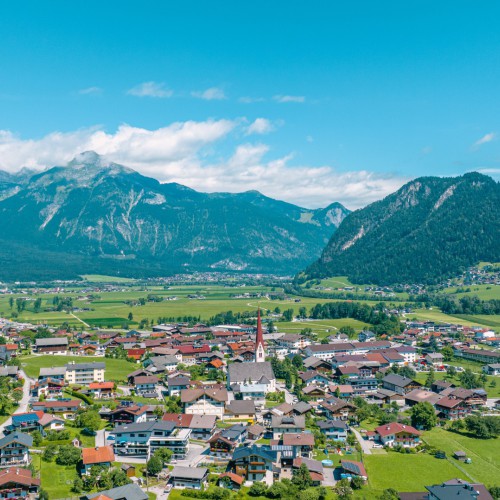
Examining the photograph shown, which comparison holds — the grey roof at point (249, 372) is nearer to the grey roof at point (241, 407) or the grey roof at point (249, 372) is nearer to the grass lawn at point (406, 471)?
the grey roof at point (241, 407)

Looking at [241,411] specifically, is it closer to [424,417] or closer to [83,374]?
[424,417]

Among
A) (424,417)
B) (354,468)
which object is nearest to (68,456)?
(354,468)

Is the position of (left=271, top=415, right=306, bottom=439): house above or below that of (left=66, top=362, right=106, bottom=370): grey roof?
below

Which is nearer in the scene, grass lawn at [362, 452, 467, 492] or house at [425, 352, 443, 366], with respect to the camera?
grass lawn at [362, 452, 467, 492]

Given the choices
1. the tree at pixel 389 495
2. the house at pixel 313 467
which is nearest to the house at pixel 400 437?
the house at pixel 313 467

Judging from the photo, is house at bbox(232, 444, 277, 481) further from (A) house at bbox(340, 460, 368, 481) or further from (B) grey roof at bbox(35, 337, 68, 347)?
(B) grey roof at bbox(35, 337, 68, 347)

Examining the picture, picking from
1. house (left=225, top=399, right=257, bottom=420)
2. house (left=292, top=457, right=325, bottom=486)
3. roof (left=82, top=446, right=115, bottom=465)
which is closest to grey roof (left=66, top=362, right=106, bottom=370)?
house (left=225, top=399, right=257, bottom=420)
